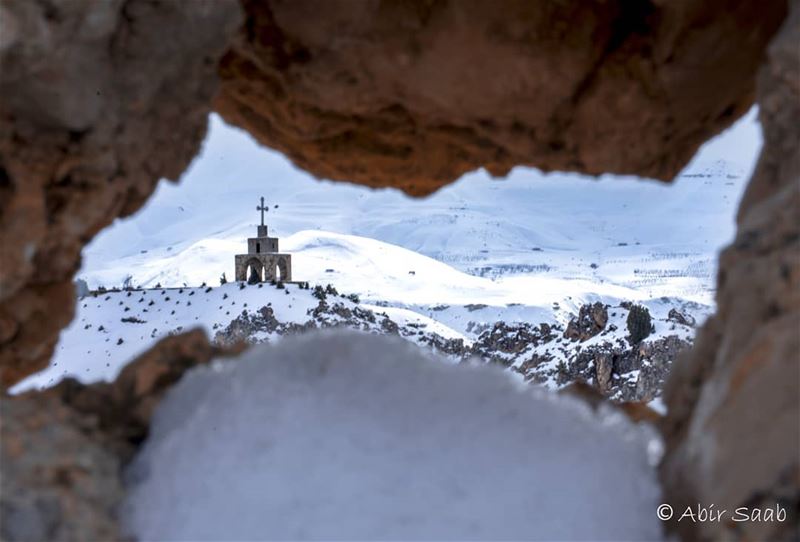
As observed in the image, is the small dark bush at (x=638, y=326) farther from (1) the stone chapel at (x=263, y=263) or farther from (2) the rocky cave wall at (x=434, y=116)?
(1) the stone chapel at (x=263, y=263)

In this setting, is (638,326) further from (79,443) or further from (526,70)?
(79,443)

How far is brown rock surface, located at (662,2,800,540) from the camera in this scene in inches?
111

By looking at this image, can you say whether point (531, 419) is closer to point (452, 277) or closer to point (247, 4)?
point (247, 4)

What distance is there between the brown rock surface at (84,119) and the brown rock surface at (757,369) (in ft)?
8.21

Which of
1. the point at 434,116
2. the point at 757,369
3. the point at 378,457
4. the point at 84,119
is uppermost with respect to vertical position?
the point at 434,116

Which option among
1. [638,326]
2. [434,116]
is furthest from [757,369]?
[638,326]

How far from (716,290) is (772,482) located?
1.09 m

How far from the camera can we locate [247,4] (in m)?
5.31

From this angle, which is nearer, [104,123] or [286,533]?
[286,533]

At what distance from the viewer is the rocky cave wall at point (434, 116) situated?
10.4 feet

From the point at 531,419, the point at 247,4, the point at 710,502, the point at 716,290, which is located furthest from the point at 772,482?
the point at 247,4

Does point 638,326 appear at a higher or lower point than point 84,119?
lower

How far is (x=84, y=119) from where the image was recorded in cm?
418

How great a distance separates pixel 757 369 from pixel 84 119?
9.66ft
